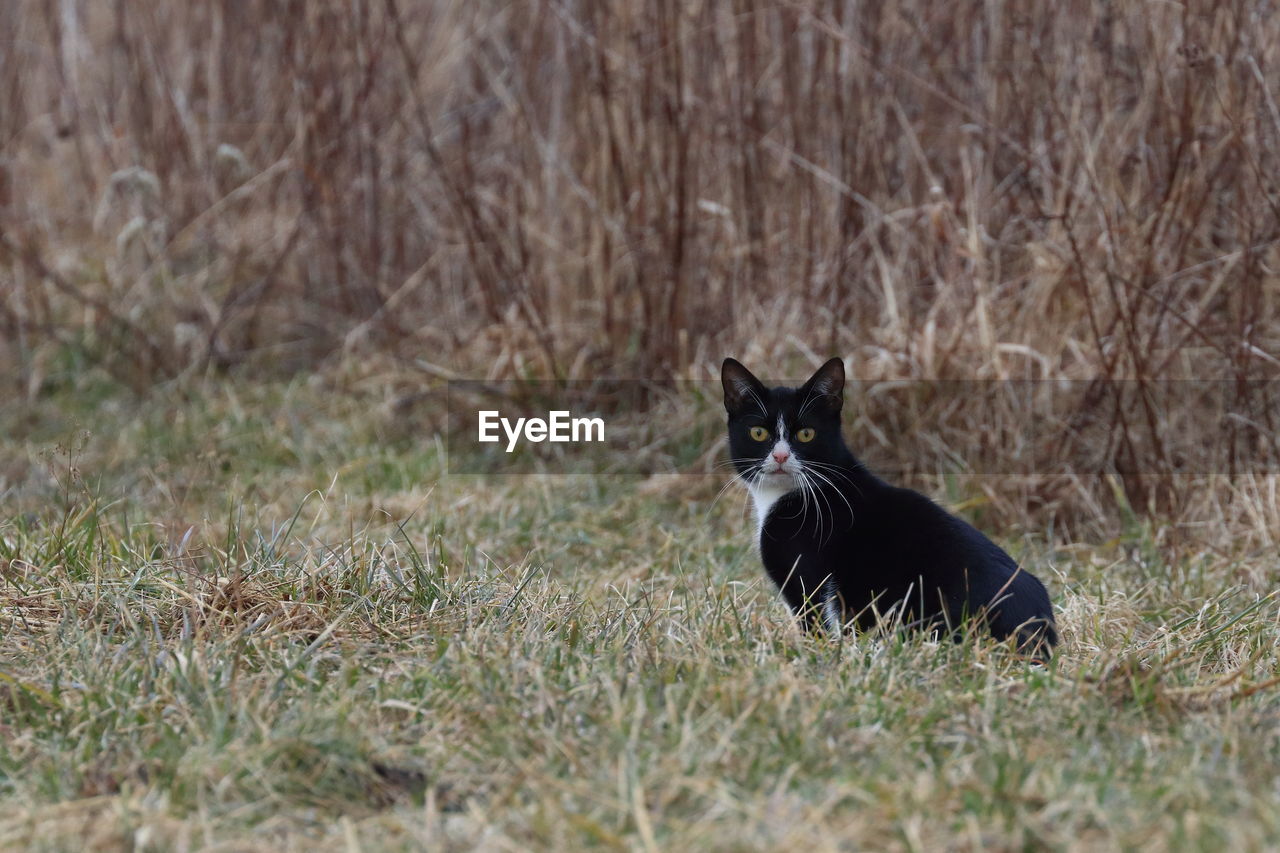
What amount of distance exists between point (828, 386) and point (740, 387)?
0.19 m

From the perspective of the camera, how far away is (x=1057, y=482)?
12.9ft

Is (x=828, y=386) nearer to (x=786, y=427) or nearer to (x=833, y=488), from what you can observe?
(x=786, y=427)

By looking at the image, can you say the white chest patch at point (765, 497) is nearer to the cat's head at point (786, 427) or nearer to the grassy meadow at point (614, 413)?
the cat's head at point (786, 427)

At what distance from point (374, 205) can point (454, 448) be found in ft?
4.26

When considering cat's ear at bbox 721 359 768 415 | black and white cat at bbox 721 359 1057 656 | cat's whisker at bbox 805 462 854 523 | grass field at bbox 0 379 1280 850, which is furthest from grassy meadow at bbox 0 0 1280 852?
cat's ear at bbox 721 359 768 415

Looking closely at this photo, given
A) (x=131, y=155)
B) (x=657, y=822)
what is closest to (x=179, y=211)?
(x=131, y=155)

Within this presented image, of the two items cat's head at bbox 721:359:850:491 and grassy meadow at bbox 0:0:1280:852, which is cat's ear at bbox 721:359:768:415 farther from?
grassy meadow at bbox 0:0:1280:852

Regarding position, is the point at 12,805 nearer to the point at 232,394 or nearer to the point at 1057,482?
the point at 1057,482

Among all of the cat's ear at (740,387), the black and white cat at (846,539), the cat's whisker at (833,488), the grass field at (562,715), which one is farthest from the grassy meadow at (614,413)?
the cat's ear at (740,387)
